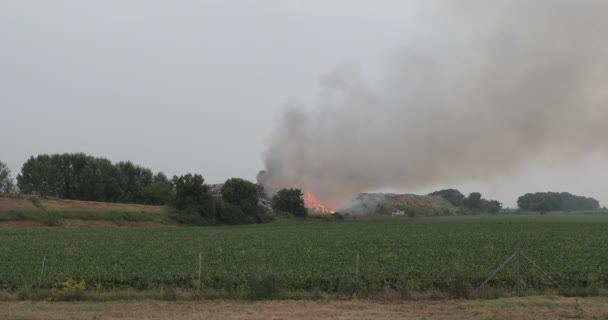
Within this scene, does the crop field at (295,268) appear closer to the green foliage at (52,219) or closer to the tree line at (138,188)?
the green foliage at (52,219)

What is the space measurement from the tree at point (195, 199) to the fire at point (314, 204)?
2232cm

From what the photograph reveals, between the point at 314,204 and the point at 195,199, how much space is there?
1106 inches

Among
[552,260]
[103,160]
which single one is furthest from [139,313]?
[103,160]

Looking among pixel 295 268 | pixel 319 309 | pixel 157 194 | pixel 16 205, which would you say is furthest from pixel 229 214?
pixel 319 309

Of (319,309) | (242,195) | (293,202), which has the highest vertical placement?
(242,195)

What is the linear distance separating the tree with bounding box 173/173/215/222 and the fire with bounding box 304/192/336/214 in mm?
22324

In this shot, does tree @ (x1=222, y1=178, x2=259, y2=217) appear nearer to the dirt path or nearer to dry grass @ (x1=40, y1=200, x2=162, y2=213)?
dry grass @ (x1=40, y1=200, x2=162, y2=213)

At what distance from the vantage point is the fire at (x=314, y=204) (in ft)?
342

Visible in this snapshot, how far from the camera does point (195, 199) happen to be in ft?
294

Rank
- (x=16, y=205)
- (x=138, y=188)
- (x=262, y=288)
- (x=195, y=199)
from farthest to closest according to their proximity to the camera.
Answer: (x=138, y=188), (x=195, y=199), (x=16, y=205), (x=262, y=288)

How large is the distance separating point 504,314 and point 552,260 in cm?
1618

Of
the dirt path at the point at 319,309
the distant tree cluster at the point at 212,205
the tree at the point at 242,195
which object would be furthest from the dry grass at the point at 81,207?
the dirt path at the point at 319,309

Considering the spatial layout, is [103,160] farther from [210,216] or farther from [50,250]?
[50,250]

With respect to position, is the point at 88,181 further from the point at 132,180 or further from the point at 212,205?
the point at 212,205
